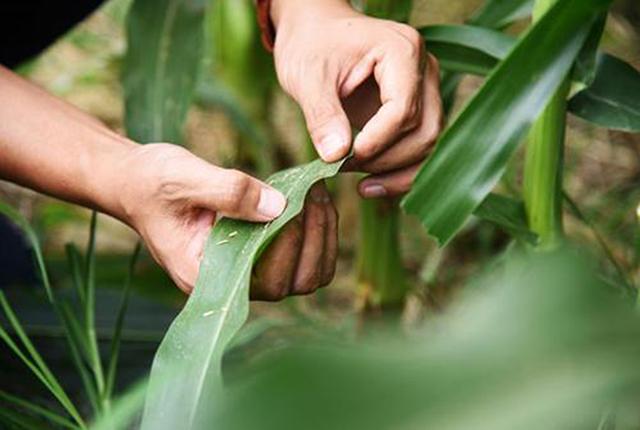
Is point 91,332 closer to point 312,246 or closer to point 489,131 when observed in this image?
point 312,246

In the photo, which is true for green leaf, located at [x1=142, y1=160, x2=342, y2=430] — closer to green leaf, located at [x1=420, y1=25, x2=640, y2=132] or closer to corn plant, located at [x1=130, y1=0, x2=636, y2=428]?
corn plant, located at [x1=130, y1=0, x2=636, y2=428]

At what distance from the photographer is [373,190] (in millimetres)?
643

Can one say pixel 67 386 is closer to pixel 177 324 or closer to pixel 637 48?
pixel 177 324

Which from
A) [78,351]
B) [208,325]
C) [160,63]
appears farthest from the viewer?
[160,63]

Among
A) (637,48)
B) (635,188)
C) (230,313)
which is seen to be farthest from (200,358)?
(637,48)

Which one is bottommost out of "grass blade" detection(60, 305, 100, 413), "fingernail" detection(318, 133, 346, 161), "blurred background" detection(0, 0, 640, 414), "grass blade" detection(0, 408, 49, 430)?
"blurred background" detection(0, 0, 640, 414)

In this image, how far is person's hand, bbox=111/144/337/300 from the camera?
535 millimetres

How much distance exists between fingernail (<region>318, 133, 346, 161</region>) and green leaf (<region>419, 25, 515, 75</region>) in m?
0.15

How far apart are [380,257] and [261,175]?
44 centimetres

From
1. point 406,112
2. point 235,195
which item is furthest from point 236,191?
point 406,112

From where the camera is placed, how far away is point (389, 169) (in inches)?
24.8

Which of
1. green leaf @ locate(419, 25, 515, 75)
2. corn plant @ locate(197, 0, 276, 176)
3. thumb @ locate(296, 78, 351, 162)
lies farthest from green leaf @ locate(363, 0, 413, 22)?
corn plant @ locate(197, 0, 276, 176)

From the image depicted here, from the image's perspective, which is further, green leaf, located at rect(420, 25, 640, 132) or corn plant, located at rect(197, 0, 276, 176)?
corn plant, located at rect(197, 0, 276, 176)

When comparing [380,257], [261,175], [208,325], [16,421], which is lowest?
[261,175]
